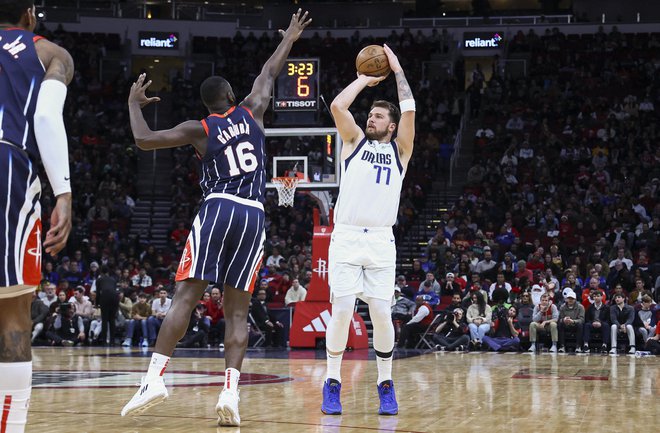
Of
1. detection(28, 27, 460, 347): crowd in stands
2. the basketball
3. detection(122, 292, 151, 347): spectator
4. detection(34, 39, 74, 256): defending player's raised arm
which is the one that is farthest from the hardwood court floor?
detection(28, 27, 460, 347): crowd in stands

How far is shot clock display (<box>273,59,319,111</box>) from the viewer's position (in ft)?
50.7

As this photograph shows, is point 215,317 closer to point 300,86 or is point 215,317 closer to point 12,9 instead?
point 300,86

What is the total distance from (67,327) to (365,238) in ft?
43.4

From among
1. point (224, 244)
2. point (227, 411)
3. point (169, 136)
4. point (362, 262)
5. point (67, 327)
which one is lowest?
point (67, 327)

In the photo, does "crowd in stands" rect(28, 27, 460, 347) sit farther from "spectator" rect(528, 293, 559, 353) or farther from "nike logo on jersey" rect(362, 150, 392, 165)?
"nike logo on jersey" rect(362, 150, 392, 165)

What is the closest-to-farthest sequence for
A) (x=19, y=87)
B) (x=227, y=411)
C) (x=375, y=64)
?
(x=19, y=87) < (x=227, y=411) < (x=375, y=64)

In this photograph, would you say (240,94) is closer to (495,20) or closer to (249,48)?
(249,48)

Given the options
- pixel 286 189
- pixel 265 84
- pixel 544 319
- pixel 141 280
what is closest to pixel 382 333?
pixel 265 84

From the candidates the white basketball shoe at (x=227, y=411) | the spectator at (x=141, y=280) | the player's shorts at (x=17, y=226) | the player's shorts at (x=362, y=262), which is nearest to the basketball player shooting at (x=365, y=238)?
the player's shorts at (x=362, y=262)

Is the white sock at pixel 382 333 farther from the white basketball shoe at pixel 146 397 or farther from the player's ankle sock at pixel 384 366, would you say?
the white basketball shoe at pixel 146 397

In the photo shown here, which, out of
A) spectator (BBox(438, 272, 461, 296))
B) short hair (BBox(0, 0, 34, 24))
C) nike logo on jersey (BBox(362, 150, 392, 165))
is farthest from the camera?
spectator (BBox(438, 272, 461, 296))

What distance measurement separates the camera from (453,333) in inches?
656

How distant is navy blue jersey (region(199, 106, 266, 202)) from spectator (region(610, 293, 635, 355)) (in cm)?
1154

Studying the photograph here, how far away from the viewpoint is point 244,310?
18.8ft
